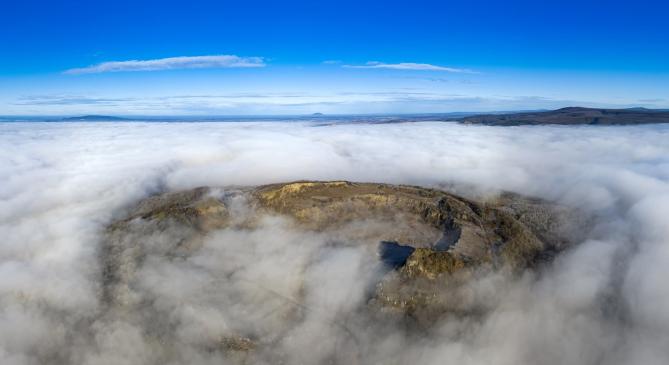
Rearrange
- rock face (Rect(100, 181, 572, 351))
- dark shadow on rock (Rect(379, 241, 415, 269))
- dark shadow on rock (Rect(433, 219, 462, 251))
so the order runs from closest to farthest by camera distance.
→ 1. rock face (Rect(100, 181, 572, 351))
2. dark shadow on rock (Rect(379, 241, 415, 269))
3. dark shadow on rock (Rect(433, 219, 462, 251))

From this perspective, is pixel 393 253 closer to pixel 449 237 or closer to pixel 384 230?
pixel 384 230

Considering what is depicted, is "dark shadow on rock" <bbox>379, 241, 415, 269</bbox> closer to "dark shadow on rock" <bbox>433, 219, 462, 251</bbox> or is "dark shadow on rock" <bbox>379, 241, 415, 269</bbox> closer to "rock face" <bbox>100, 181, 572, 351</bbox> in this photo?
"rock face" <bbox>100, 181, 572, 351</bbox>

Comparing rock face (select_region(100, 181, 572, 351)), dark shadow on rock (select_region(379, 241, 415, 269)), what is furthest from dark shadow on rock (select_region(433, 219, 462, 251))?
dark shadow on rock (select_region(379, 241, 415, 269))

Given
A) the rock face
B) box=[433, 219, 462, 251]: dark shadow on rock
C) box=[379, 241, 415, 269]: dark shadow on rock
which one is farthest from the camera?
box=[433, 219, 462, 251]: dark shadow on rock

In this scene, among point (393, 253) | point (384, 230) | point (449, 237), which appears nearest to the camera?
point (393, 253)

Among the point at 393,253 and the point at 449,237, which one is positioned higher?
the point at 449,237

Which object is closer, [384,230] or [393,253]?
[393,253]

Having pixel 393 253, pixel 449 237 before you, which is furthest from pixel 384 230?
pixel 449 237

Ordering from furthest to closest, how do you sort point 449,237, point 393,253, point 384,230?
1. point 384,230
2. point 449,237
3. point 393,253

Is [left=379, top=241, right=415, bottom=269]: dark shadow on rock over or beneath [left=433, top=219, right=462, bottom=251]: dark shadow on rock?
beneath
